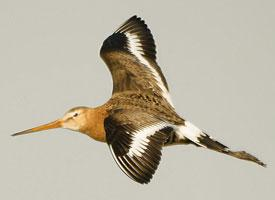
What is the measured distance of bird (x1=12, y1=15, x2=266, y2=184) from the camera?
8984 mm

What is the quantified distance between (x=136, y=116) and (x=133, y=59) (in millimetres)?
2272

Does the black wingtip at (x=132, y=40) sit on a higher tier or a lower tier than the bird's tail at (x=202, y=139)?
higher

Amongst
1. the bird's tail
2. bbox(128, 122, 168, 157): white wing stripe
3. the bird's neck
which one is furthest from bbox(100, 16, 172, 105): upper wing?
bbox(128, 122, 168, 157): white wing stripe

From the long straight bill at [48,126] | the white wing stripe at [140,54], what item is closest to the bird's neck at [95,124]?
the long straight bill at [48,126]

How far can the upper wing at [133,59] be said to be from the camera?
1117cm

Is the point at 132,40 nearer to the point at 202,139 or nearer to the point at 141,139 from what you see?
the point at 202,139

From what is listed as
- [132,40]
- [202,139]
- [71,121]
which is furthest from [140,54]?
[202,139]

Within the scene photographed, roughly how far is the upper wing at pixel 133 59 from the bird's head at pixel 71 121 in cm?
71

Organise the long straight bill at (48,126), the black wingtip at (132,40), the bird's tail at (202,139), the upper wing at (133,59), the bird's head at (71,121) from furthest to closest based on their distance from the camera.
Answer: the black wingtip at (132,40) < the upper wing at (133,59) < the long straight bill at (48,126) < the bird's head at (71,121) < the bird's tail at (202,139)

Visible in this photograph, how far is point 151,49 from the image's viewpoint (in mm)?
12203

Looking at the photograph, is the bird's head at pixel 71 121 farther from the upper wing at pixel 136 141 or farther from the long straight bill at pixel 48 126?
the upper wing at pixel 136 141

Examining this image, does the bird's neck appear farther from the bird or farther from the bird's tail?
the bird's tail

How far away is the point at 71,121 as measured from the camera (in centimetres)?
1062

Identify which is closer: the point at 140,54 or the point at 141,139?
the point at 141,139
